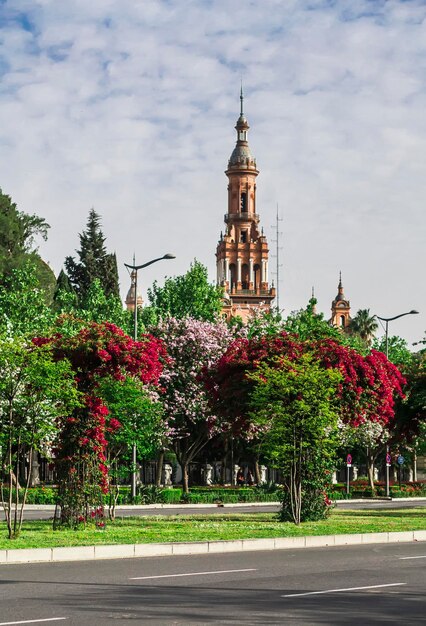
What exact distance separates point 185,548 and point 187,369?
3437cm

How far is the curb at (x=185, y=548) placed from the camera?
1794 cm

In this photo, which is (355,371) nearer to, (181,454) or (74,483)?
(74,483)

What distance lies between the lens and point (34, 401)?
21.1m

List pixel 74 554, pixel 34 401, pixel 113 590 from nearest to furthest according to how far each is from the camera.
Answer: pixel 113 590, pixel 74 554, pixel 34 401

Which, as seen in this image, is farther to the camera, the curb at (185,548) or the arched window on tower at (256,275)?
the arched window on tower at (256,275)

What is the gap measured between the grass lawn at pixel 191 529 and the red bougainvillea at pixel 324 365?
121 inches

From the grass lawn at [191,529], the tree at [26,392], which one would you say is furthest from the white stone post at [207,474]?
the tree at [26,392]

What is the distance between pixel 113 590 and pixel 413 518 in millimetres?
20422

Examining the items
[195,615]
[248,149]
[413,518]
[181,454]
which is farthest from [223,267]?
[195,615]

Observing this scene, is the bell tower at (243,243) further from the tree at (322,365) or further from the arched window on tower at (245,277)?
the tree at (322,365)

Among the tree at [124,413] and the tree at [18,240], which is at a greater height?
the tree at [18,240]

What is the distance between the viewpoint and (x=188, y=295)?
7538cm

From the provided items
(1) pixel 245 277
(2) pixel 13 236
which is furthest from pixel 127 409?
(1) pixel 245 277

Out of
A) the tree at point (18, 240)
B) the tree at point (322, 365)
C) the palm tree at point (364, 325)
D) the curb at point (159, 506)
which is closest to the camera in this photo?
the tree at point (322, 365)
